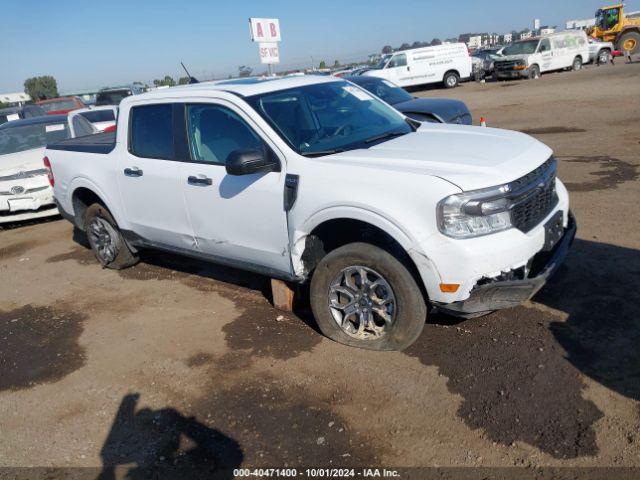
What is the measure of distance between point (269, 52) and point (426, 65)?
14.4m

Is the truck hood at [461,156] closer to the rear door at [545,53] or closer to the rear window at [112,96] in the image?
the rear window at [112,96]

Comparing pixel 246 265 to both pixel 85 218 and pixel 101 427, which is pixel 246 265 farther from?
pixel 85 218

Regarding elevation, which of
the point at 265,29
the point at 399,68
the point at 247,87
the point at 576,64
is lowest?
the point at 576,64

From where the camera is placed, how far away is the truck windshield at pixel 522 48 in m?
28.4

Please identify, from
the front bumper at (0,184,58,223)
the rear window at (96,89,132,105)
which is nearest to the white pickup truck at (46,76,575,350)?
the front bumper at (0,184,58,223)

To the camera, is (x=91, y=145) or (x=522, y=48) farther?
(x=522, y=48)

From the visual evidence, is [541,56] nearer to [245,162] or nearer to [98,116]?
Result: [98,116]

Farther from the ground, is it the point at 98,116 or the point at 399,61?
the point at 98,116

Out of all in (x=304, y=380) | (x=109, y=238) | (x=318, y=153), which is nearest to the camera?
(x=304, y=380)

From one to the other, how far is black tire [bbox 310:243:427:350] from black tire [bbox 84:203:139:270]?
2956mm

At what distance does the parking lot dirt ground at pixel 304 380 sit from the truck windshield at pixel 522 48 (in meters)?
25.4

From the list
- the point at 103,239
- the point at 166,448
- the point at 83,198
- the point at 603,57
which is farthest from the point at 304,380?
the point at 603,57

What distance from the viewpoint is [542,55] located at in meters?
28.3

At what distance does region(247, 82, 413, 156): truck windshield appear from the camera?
4242 mm
